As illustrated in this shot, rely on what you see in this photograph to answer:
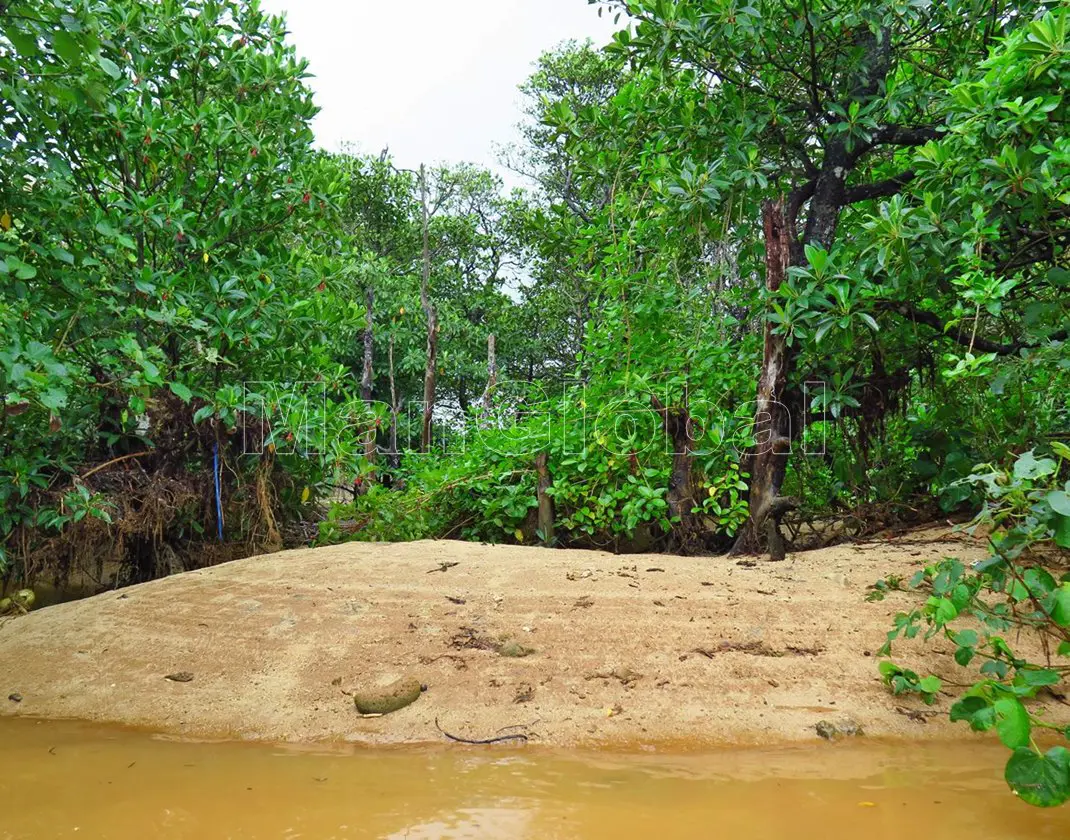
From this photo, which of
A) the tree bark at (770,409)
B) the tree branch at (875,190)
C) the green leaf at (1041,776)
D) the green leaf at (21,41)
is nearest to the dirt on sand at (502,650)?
the tree bark at (770,409)

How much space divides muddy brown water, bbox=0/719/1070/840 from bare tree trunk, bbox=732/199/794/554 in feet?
6.77

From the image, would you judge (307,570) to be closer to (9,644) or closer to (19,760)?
(9,644)

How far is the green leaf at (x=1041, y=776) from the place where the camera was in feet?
5.04

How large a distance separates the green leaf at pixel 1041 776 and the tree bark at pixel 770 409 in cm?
270

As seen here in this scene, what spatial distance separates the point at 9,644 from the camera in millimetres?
3445

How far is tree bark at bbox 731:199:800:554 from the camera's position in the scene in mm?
4297

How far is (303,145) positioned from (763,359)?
3601 mm

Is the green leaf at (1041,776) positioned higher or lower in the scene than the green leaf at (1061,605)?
lower

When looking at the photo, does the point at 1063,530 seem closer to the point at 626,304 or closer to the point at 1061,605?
the point at 1061,605

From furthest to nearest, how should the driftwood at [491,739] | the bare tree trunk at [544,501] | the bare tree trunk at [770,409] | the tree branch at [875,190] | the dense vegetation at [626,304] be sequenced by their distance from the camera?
the bare tree trunk at [544,501] < the tree branch at [875,190] < the bare tree trunk at [770,409] < the dense vegetation at [626,304] < the driftwood at [491,739]

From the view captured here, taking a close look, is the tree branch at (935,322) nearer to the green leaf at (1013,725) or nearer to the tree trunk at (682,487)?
the tree trunk at (682,487)

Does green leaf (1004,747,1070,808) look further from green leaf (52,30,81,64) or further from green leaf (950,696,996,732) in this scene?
green leaf (52,30,81,64)

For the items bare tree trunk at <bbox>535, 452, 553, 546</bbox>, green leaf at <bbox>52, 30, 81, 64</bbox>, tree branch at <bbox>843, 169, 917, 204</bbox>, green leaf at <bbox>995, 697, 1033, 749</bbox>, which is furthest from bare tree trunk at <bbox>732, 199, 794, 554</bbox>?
green leaf at <bbox>52, 30, 81, 64</bbox>

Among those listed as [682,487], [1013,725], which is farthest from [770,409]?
[1013,725]
